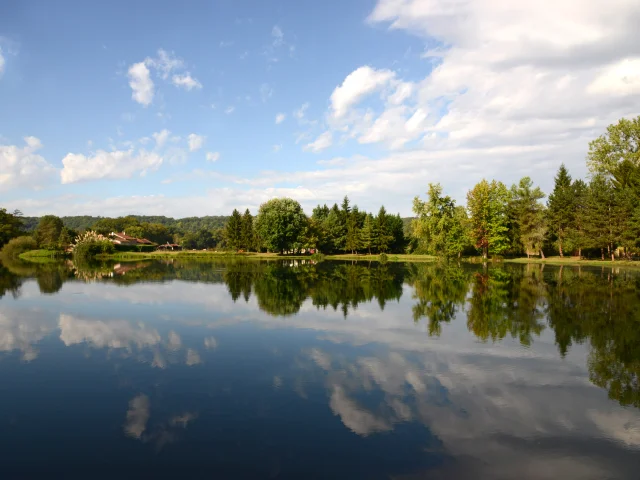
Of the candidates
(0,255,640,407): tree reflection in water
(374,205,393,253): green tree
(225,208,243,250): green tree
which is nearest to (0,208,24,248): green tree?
(225,208,243,250): green tree

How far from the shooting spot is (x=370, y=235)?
306 ft

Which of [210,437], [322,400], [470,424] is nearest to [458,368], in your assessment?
[470,424]

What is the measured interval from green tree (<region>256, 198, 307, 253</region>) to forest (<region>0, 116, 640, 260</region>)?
21 centimetres

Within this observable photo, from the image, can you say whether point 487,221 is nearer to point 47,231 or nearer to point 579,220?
point 579,220

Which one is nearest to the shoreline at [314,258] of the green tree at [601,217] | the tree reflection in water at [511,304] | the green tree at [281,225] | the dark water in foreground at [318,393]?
the green tree at [601,217]

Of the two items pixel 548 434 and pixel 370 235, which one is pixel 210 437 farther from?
pixel 370 235

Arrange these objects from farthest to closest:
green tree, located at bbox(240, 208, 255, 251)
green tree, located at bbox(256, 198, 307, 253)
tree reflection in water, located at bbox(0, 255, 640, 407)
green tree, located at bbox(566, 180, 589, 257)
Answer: green tree, located at bbox(240, 208, 255, 251)
green tree, located at bbox(256, 198, 307, 253)
green tree, located at bbox(566, 180, 589, 257)
tree reflection in water, located at bbox(0, 255, 640, 407)

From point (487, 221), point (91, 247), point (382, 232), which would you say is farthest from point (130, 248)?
point (487, 221)

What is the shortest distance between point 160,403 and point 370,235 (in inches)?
3303

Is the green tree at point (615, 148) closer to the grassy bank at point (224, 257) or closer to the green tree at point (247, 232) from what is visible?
the grassy bank at point (224, 257)

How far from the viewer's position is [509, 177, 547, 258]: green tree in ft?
249

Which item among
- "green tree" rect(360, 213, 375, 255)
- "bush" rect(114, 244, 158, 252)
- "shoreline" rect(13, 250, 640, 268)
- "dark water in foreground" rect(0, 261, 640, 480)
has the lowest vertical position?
"dark water in foreground" rect(0, 261, 640, 480)

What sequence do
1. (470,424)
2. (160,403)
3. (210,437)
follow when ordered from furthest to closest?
(160,403) → (470,424) → (210,437)

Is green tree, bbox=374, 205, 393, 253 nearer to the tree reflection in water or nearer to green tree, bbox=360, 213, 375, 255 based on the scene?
Result: green tree, bbox=360, 213, 375, 255
